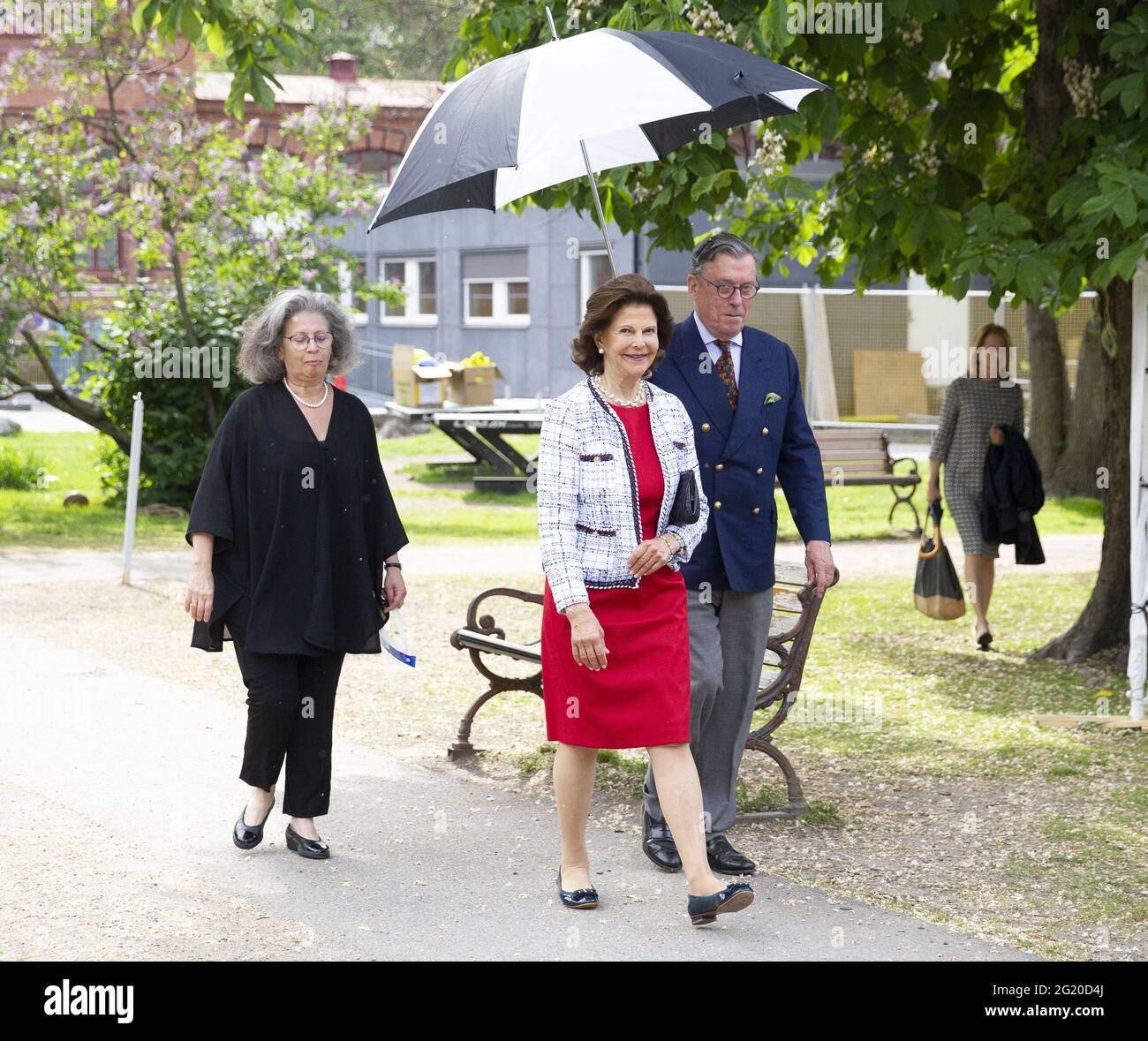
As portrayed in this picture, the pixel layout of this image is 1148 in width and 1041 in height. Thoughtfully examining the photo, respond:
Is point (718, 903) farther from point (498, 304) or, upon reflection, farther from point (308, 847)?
point (498, 304)

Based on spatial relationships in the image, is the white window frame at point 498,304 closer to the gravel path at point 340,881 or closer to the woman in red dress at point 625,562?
the gravel path at point 340,881

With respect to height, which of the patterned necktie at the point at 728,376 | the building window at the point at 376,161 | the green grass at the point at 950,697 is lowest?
the green grass at the point at 950,697

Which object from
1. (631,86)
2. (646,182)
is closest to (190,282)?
(646,182)

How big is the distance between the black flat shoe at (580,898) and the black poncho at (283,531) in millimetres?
1086

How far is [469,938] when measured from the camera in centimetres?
462

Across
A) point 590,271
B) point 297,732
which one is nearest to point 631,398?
point 297,732

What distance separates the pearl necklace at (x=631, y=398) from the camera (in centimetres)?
480

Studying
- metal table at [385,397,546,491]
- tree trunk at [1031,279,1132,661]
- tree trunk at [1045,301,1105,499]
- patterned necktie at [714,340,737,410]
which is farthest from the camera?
metal table at [385,397,546,491]

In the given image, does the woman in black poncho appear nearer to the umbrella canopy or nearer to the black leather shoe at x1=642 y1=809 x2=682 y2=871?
the umbrella canopy

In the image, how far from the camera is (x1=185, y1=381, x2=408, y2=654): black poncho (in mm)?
5309

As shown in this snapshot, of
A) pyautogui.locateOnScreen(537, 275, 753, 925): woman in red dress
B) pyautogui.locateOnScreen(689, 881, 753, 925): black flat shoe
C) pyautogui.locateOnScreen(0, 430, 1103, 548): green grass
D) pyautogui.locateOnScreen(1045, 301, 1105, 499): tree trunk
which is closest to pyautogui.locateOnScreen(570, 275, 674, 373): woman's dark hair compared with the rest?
pyautogui.locateOnScreen(537, 275, 753, 925): woman in red dress

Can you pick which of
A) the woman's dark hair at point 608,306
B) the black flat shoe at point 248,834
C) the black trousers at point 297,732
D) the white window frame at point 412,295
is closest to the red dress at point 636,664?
the woman's dark hair at point 608,306

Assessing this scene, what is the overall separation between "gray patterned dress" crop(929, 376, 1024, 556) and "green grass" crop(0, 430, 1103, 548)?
497 centimetres

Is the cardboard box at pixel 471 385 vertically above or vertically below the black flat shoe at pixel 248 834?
above
